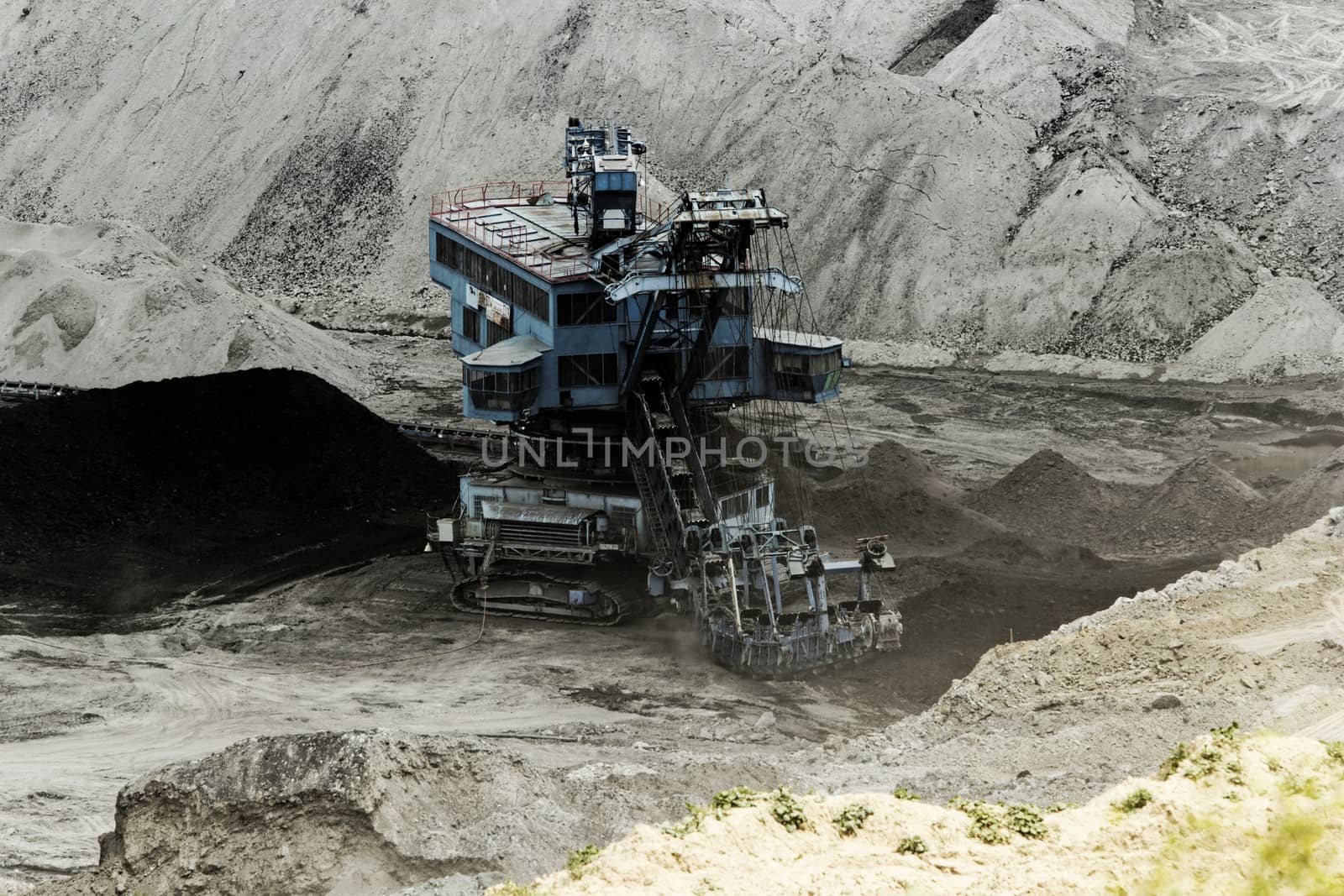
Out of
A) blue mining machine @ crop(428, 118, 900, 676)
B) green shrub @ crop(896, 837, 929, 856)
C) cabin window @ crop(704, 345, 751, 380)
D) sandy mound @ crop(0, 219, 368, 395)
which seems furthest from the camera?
sandy mound @ crop(0, 219, 368, 395)

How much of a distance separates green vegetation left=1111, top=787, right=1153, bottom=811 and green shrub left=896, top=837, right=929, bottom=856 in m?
1.46

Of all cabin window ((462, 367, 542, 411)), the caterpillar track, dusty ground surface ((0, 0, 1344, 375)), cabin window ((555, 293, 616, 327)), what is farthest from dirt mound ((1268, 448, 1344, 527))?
cabin window ((462, 367, 542, 411))

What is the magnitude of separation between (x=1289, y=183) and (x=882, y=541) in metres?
27.4

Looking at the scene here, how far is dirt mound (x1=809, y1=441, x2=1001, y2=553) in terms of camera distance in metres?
29.1

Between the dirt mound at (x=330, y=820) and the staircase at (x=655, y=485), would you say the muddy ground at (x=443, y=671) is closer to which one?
the staircase at (x=655, y=485)

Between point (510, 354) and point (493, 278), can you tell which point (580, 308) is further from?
point (493, 278)

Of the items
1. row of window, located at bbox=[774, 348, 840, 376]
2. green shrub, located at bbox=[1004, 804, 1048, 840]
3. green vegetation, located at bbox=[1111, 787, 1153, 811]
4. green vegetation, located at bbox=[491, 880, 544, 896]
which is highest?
row of window, located at bbox=[774, 348, 840, 376]

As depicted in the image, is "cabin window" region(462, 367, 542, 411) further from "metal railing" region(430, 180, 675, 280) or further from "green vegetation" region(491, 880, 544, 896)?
"green vegetation" region(491, 880, 544, 896)

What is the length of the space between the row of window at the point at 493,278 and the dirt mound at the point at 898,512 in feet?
25.1

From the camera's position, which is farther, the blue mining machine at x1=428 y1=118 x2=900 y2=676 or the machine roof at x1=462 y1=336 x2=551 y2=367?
the machine roof at x1=462 y1=336 x2=551 y2=367

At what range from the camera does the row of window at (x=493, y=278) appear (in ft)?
86.9

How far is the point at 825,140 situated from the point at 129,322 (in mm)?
22447

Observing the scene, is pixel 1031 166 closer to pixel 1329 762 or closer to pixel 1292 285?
pixel 1292 285

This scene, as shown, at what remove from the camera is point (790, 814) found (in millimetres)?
10750
